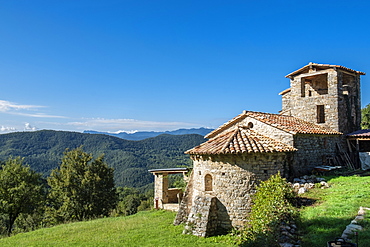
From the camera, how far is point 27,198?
1033 inches

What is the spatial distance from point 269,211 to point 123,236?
6797 mm

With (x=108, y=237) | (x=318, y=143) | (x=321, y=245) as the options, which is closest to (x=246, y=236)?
(x=321, y=245)

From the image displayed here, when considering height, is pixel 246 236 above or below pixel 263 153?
below

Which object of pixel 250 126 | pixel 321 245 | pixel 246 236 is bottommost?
pixel 246 236

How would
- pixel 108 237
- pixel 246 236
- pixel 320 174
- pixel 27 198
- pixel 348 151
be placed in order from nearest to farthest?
pixel 246 236, pixel 108 237, pixel 320 174, pixel 348 151, pixel 27 198

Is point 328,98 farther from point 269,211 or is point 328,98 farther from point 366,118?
point 366,118

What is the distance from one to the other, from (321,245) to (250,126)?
9688 mm

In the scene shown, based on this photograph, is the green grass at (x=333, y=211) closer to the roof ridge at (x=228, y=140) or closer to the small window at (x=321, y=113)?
the roof ridge at (x=228, y=140)

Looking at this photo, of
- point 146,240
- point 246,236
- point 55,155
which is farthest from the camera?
point 55,155

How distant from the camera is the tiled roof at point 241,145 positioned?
1278cm

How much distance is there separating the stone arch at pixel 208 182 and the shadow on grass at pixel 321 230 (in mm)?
4904

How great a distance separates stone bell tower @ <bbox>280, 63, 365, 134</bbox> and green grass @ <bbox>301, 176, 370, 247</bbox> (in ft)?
20.2

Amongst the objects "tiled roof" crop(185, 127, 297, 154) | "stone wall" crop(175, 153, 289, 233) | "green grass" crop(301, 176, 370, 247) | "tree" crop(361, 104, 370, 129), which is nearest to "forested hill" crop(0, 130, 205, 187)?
"tree" crop(361, 104, 370, 129)

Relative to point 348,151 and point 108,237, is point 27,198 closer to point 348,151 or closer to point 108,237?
point 108,237
